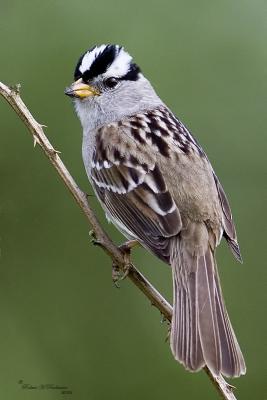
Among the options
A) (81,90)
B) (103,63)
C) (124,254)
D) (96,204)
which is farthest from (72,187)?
(96,204)

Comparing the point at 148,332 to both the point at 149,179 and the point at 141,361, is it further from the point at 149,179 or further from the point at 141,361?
the point at 149,179

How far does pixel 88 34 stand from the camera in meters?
6.98

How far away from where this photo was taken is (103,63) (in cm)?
552

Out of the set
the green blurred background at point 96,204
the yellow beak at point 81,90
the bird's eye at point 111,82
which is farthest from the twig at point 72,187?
the green blurred background at point 96,204

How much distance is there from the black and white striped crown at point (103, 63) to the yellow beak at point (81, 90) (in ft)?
0.12

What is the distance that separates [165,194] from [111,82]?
1099mm

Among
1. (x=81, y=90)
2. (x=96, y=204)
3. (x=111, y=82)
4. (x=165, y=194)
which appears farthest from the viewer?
(x=96, y=204)

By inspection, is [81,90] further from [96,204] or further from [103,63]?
[96,204]

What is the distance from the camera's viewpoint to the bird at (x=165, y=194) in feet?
14.3

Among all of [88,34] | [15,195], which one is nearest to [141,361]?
[15,195]

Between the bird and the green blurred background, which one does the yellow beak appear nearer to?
the bird

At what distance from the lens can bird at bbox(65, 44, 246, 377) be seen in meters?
4.35

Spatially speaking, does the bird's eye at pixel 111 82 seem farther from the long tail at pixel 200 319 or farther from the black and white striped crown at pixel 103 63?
the long tail at pixel 200 319

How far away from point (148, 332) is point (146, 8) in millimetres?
2336
